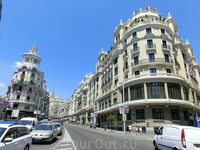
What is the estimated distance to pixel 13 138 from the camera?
580cm

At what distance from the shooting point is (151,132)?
23797 millimetres

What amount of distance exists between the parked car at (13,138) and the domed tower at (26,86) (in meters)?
49.3

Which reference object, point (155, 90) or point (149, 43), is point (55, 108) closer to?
point (149, 43)

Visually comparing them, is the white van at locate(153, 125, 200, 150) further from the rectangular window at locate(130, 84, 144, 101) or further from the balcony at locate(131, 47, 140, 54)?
the balcony at locate(131, 47, 140, 54)

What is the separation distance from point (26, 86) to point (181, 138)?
59.6 metres

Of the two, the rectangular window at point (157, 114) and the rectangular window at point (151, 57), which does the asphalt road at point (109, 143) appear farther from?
the rectangular window at point (151, 57)

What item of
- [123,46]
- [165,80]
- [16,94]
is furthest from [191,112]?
[16,94]

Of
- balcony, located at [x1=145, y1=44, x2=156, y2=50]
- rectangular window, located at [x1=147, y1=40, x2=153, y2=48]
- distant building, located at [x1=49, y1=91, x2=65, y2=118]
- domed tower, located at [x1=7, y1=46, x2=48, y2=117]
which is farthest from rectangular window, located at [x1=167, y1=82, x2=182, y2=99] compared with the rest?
distant building, located at [x1=49, y1=91, x2=65, y2=118]

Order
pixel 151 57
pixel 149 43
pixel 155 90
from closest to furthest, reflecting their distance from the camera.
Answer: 1. pixel 155 90
2. pixel 151 57
3. pixel 149 43

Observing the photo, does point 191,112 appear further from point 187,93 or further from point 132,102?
point 132,102

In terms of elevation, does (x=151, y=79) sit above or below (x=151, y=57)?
below

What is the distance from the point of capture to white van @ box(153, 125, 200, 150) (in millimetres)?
6340

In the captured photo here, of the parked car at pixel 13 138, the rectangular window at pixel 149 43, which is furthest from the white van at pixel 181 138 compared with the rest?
the rectangular window at pixel 149 43

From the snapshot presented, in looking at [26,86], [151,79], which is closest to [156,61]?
[151,79]
